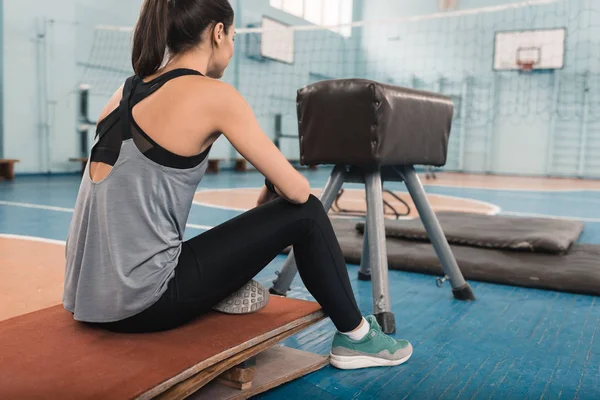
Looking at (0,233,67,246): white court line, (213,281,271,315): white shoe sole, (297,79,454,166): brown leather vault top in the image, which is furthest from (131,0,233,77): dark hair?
(0,233,67,246): white court line

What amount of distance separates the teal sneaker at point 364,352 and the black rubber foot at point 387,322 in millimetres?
277

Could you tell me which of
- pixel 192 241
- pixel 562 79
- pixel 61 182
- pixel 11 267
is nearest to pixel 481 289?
pixel 192 241

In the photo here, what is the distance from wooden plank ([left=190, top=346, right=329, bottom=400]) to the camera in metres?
1.41

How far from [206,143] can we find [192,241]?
269 millimetres

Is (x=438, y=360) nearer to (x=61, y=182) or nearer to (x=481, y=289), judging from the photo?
(x=481, y=289)

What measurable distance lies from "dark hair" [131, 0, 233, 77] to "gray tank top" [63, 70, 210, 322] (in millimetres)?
60

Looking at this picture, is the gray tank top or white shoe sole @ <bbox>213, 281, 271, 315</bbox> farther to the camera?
white shoe sole @ <bbox>213, 281, 271, 315</bbox>

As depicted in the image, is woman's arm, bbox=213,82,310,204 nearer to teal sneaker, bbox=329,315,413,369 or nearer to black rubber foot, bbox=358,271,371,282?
teal sneaker, bbox=329,315,413,369

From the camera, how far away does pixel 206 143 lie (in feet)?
4.37

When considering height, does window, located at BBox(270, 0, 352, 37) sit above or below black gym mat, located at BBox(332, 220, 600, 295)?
above

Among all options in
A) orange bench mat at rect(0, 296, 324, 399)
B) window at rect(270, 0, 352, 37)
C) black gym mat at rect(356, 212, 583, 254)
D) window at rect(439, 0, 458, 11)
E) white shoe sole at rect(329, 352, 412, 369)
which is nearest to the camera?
orange bench mat at rect(0, 296, 324, 399)

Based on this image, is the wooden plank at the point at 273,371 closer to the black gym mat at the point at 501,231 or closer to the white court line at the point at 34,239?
the black gym mat at the point at 501,231

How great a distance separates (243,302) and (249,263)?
15 cm

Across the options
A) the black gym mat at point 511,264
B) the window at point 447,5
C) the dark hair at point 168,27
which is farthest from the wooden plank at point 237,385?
the window at point 447,5
